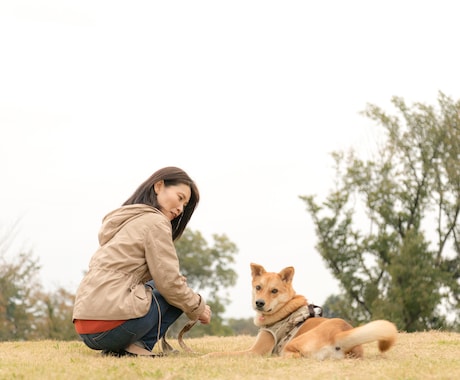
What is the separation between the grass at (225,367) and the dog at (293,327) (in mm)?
175

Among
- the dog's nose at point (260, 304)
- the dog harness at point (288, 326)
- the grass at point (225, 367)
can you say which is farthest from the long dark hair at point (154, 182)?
the dog harness at point (288, 326)

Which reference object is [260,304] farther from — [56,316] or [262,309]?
[56,316]

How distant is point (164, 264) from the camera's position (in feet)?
20.4

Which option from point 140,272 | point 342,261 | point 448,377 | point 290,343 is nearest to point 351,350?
point 290,343

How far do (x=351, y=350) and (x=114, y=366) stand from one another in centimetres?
224

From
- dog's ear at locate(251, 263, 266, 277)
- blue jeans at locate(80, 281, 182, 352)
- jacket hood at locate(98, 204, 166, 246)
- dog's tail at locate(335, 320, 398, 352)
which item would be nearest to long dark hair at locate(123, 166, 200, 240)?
jacket hood at locate(98, 204, 166, 246)

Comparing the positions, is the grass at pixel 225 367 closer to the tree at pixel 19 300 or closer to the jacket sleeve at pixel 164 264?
the jacket sleeve at pixel 164 264

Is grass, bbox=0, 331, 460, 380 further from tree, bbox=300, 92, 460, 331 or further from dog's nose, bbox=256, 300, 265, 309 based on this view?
tree, bbox=300, 92, 460, 331

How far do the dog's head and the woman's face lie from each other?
107cm

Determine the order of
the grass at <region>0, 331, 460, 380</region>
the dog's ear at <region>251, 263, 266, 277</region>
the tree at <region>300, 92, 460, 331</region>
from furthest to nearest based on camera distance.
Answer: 1. the tree at <region>300, 92, 460, 331</region>
2. the dog's ear at <region>251, 263, 266, 277</region>
3. the grass at <region>0, 331, 460, 380</region>

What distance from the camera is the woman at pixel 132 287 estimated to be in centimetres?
618

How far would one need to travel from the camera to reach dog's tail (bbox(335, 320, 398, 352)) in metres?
6.14

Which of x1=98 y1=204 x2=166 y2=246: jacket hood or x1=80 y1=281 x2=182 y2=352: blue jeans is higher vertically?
x1=98 y1=204 x2=166 y2=246: jacket hood

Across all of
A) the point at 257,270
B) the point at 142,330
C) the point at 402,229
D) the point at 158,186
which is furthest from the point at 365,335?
the point at 402,229
